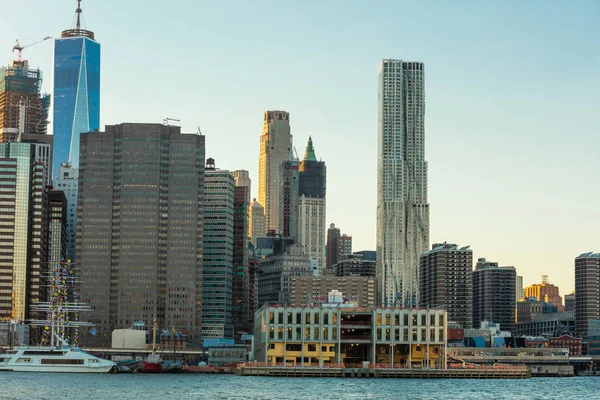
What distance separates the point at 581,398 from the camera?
651ft

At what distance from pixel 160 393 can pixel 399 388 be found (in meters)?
41.4

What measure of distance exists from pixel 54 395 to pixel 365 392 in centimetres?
4966

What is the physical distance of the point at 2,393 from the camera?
599 ft

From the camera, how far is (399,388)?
19988 cm

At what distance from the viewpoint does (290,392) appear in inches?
7323

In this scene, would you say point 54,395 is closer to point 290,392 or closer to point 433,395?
point 290,392

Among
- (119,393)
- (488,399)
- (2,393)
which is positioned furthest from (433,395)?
(2,393)

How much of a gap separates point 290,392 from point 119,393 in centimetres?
2825

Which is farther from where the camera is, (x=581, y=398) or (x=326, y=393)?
(x=581, y=398)

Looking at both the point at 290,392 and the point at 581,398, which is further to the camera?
the point at 581,398

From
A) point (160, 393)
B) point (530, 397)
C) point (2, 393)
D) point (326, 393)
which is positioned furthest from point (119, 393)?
point (530, 397)

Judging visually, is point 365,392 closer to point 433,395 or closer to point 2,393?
point 433,395

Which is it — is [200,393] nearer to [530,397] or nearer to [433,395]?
[433,395]

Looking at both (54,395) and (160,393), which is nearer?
(54,395)
